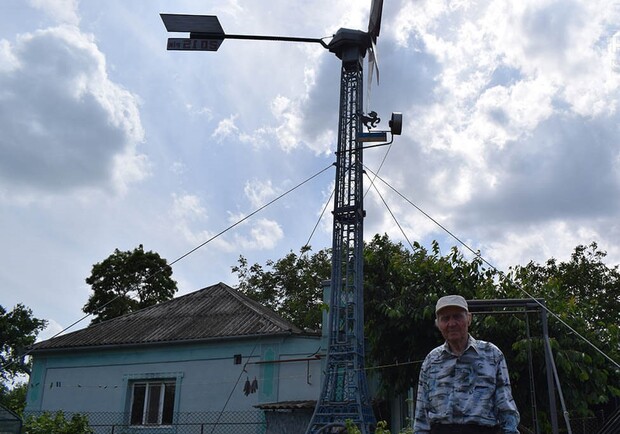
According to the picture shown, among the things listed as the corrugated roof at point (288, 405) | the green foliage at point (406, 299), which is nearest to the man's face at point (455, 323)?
the green foliage at point (406, 299)

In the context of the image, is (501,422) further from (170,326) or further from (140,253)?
(140,253)

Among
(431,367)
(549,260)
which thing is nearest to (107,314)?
(549,260)

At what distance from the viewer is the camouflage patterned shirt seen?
3072 millimetres

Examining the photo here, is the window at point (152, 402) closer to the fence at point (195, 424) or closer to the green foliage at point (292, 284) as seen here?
the fence at point (195, 424)

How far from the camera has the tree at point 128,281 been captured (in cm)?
3259

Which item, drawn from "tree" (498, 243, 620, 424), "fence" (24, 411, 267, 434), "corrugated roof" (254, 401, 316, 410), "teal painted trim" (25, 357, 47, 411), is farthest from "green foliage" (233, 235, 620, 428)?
"teal painted trim" (25, 357, 47, 411)

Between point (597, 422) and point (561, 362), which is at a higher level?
point (561, 362)

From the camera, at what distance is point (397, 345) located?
12.2 meters

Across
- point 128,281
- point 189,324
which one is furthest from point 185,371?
point 128,281

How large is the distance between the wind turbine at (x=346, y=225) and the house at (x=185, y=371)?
2928 millimetres

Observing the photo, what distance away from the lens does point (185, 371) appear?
49.6 feet

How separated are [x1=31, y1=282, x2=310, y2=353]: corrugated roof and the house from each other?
35 mm

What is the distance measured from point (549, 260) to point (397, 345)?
15952 mm

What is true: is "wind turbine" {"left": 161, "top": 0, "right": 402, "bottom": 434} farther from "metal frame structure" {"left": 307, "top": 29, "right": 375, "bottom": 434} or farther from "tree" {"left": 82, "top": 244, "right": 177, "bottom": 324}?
"tree" {"left": 82, "top": 244, "right": 177, "bottom": 324}
